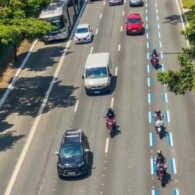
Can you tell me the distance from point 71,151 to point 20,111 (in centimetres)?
1251

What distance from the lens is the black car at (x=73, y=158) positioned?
2980 centimetres

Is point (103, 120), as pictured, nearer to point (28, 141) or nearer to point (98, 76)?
point (98, 76)

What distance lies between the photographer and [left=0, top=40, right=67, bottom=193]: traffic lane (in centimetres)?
3481

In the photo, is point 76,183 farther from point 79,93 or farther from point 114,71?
point 114,71

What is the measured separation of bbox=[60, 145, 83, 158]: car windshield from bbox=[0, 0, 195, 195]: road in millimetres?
1593

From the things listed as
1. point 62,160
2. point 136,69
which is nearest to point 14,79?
point 136,69

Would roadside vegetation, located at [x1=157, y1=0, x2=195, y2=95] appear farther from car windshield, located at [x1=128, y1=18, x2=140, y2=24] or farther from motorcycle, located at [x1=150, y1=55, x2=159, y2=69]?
car windshield, located at [x1=128, y1=18, x2=140, y2=24]

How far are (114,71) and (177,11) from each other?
76.6 feet

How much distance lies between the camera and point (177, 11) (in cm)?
6712

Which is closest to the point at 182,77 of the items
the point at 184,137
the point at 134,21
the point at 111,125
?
the point at 184,137

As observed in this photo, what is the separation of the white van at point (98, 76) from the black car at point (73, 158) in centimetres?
1131

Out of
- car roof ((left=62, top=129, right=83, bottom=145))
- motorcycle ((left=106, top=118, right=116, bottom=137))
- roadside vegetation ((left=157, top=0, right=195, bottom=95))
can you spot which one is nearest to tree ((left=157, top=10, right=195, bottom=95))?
roadside vegetation ((left=157, top=0, right=195, bottom=95))

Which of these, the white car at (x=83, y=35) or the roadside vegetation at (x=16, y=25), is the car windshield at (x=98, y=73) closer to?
the roadside vegetation at (x=16, y=25)

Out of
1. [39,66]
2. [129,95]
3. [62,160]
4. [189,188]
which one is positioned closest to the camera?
[189,188]
